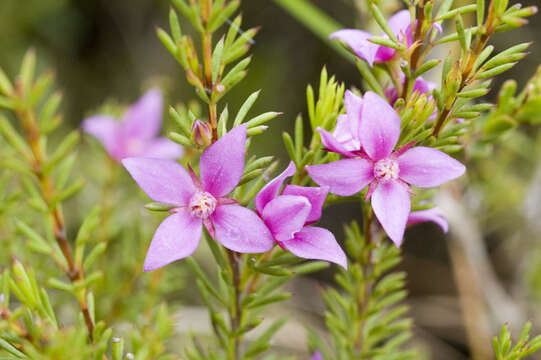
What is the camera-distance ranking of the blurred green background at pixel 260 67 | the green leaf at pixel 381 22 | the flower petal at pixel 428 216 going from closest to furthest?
the green leaf at pixel 381 22
the flower petal at pixel 428 216
the blurred green background at pixel 260 67

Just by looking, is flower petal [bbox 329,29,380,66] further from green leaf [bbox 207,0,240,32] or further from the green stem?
the green stem

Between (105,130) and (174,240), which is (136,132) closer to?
(105,130)

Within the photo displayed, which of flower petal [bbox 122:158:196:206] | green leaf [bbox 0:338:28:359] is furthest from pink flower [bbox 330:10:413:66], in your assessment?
green leaf [bbox 0:338:28:359]

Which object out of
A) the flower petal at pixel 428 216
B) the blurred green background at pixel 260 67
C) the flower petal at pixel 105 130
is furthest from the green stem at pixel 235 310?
the blurred green background at pixel 260 67

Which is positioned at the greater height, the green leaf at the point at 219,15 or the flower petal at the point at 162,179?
the green leaf at the point at 219,15

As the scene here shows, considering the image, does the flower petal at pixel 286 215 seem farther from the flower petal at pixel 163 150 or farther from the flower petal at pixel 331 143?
the flower petal at pixel 163 150

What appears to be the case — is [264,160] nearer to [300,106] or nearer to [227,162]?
[227,162]

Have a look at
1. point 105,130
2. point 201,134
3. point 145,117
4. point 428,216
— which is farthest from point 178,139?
point 145,117
